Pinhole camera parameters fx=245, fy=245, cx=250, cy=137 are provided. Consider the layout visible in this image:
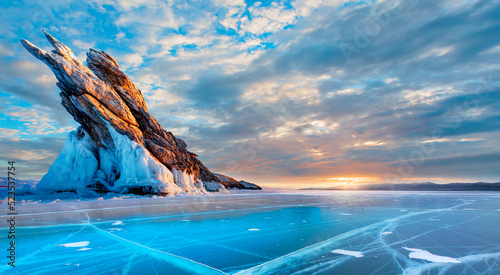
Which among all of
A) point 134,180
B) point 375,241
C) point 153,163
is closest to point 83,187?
point 134,180

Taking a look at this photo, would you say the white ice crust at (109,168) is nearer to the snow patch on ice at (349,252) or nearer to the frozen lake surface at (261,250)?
the frozen lake surface at (261,250)

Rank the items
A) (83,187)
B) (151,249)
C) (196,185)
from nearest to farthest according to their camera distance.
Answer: (151,249) < (83,187) < (196,185)

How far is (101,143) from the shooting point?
108ft

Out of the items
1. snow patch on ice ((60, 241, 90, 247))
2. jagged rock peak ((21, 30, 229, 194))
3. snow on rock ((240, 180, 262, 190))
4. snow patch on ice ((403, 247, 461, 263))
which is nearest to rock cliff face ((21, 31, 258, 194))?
jagged rock peak ((21, 30, 229, 194))

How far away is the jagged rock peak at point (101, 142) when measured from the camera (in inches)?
1141

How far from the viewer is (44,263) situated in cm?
451

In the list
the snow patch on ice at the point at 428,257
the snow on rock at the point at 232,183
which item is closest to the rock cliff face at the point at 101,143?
the snow patch on ice at the point at 428,257

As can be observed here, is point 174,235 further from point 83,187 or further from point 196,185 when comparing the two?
point 196,185

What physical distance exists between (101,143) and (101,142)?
20 cm

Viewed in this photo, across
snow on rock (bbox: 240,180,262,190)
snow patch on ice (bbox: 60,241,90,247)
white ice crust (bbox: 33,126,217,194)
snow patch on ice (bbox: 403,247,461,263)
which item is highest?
white ice crust (bbox: 33,126,217,194)

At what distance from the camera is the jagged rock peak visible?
29.0m

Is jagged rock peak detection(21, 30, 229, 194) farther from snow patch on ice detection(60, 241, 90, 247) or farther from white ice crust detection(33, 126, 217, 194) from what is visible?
snow patch on ice detection(60, 241, 90, 247)

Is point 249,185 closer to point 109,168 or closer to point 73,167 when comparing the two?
point 109,168

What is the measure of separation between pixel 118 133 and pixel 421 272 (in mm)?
33116
